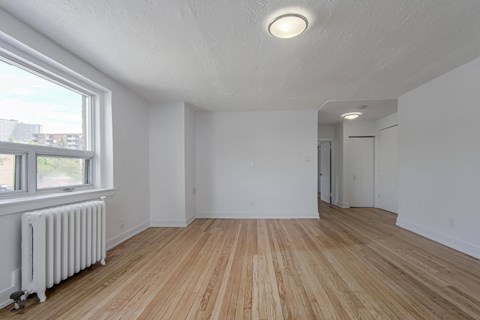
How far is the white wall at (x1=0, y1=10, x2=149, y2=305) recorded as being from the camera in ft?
5.54

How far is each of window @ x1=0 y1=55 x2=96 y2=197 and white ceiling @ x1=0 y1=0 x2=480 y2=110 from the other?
47 centimetres

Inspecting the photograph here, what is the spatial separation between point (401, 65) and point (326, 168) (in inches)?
172

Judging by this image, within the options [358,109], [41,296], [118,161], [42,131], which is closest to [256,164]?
[358,109]

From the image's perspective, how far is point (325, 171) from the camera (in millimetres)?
6648

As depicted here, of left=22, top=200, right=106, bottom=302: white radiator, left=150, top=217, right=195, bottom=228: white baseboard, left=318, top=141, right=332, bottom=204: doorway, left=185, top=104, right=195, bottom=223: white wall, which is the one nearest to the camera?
left=22, top=200, right=106, bottom=302: white radiator

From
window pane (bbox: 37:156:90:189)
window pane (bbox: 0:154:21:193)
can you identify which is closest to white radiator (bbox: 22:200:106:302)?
window pane (bbox: 0:154:21:193)

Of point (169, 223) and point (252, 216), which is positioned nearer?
point (169, 223)

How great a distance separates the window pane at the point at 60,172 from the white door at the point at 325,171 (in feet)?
20.2

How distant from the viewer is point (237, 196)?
15.3 feet

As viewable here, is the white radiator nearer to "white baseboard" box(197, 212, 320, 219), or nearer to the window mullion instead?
the window mullion

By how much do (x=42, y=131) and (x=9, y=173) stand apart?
51cm

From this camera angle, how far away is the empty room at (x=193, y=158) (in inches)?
65.9

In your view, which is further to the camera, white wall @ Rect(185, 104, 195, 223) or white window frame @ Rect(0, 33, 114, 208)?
white wall @ Rect(185, 104, 195, 223)

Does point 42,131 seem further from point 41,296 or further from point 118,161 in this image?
point 41,296
